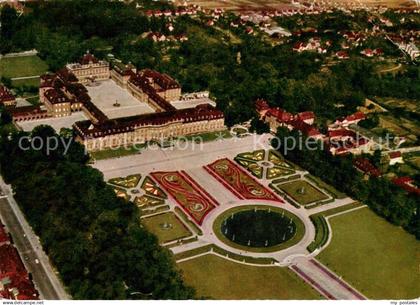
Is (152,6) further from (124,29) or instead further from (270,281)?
(270,281)

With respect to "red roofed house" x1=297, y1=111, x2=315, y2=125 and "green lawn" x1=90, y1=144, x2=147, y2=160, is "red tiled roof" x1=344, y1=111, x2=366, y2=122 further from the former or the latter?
"green lawn" x1=90, y1=144, x2=147, y2=160

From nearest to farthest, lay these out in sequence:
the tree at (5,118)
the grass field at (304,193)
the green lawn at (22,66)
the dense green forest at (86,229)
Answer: the dense green forest at (86,229), the grass field at (304,193), the tree at (5,118), the green lawn at (22,66)

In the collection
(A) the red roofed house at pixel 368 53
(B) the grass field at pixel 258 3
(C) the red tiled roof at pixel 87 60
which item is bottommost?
(C) the red tiled roof at pixel 87 60

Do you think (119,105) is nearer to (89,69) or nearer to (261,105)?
(89,69)

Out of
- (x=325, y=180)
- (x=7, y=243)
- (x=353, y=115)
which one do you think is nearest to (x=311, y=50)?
(x=353, y=115)

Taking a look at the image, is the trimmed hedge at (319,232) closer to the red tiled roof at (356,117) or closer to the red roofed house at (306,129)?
the red roofed house at (306,129)

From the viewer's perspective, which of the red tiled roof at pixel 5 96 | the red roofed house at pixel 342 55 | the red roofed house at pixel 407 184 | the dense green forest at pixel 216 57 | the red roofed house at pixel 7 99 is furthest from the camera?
the red roofed house at pixel 342 55

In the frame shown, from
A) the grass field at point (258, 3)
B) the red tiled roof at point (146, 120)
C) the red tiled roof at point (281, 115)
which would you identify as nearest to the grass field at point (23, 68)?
the red tiled roof at point (146, 120)

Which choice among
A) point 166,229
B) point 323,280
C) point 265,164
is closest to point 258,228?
point 166,229
